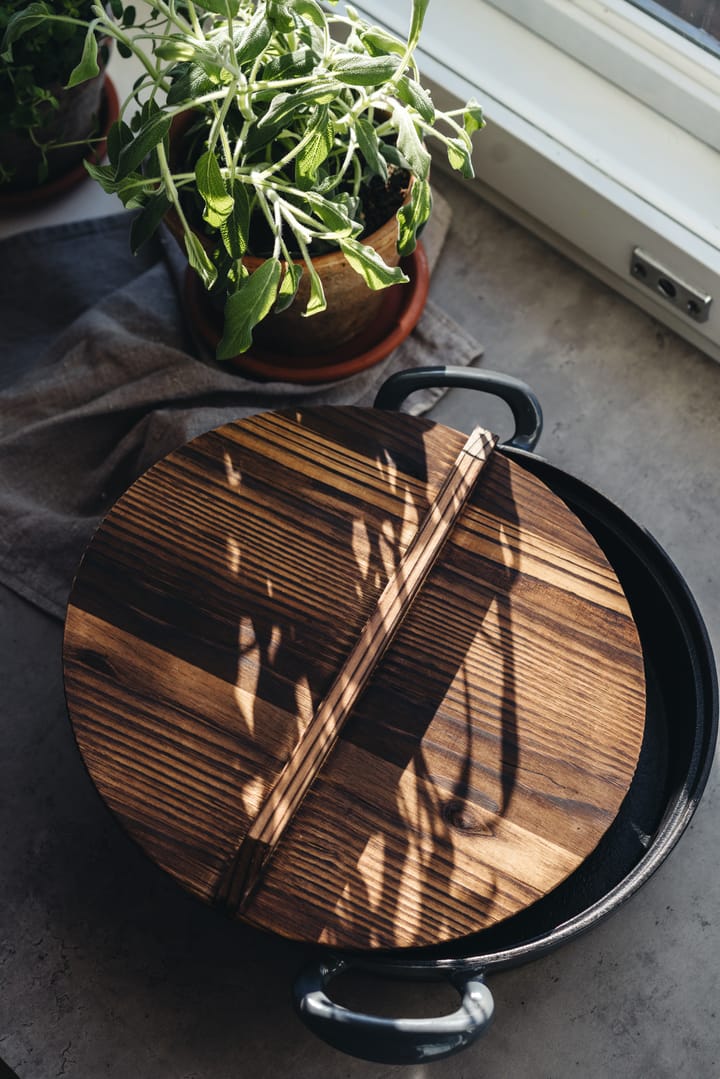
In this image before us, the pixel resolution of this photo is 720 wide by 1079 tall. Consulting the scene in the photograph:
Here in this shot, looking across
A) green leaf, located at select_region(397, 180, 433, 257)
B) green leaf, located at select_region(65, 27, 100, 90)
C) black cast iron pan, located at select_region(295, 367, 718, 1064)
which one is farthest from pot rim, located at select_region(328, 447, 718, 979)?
green leaf, located at select_region(65, 27, 100, 90)

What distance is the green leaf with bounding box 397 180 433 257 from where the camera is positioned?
1.16 meters

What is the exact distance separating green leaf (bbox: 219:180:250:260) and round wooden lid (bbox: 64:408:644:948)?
217mm

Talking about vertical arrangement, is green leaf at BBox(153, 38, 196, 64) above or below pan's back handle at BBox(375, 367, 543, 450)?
above

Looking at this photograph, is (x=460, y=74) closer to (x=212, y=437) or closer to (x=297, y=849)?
(x=212, y=437)

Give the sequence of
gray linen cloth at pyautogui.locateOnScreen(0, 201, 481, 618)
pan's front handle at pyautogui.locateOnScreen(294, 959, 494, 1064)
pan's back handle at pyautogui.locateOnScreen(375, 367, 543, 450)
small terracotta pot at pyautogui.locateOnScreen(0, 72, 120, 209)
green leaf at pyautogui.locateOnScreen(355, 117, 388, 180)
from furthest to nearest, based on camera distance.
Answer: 1. small terracotta pot at pyautogui.locateOnScreen(0, 72, 120, 209)
2. gray linen cloth at pyautogui.locateOnScreen(0, 201, 481, 618)
3. pan's back handle at pyautogui.locateOnScreen(375, 367, 543, 450)
4. green leaf at pyautogui.locateOnScreen(355, 117, 388, 180)
5. pan's front handle at pyautogui.locateOnScreen(294, 959, 494, 1064)

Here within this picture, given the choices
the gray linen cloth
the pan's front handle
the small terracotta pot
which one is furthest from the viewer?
the small terracotta pot

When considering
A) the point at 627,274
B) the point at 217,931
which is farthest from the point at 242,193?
the point at 217,931

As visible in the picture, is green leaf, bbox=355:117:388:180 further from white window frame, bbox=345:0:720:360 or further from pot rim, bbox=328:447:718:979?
white window frame, bbox=345:0:720:360

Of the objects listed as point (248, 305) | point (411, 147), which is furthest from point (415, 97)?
point (248, 305)

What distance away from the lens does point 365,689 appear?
45.6 inches

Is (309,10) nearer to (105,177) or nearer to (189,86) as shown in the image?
(189,86)

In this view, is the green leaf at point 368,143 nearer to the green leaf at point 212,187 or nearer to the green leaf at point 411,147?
the green leaf at point 411,147

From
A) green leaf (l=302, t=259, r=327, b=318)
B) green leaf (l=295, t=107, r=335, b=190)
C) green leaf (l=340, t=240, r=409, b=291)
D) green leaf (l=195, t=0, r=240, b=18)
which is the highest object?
green leaf (l=195, t=0, r=240, b=18)

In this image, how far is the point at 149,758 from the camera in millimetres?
1109
